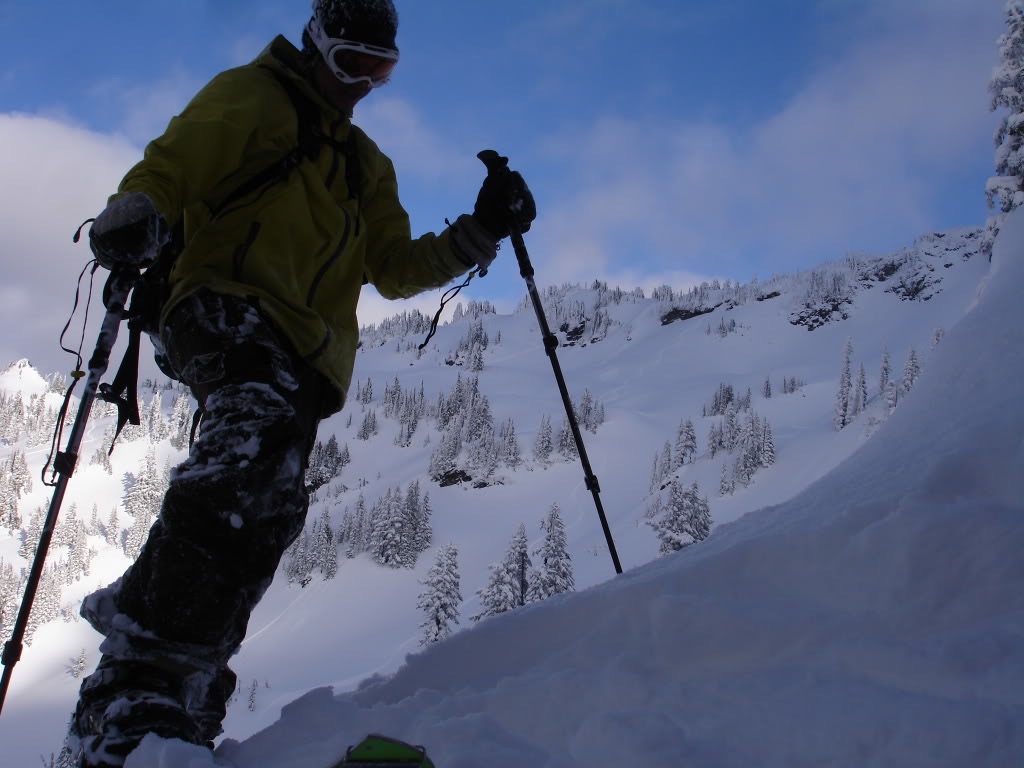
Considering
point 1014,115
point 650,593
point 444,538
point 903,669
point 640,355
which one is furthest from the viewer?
point 640,355

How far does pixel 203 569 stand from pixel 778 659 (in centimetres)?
159

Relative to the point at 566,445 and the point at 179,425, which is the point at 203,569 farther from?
the point at 179,425

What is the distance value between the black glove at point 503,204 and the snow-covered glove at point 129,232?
5.75ft

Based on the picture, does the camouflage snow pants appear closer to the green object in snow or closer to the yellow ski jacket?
the yellow ski jacket

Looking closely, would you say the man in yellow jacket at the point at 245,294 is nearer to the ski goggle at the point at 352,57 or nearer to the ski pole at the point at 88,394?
the ski goggle at the point at 352,57

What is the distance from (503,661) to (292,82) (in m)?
2.57

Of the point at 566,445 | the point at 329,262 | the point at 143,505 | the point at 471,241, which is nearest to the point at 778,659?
the point at 329,262

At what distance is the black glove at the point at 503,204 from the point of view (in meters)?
3.45

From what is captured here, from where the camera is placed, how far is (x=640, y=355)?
5477 inches

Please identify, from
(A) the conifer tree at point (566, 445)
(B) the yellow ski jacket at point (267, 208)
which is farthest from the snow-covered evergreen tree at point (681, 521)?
(A) the conifer tree at point (566, 445)

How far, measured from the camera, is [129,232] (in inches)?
81.0

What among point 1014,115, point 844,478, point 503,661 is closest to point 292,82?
point 503,661

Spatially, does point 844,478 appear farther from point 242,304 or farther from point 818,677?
point 242,304

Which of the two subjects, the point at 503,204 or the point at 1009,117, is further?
the point at 1009,117
